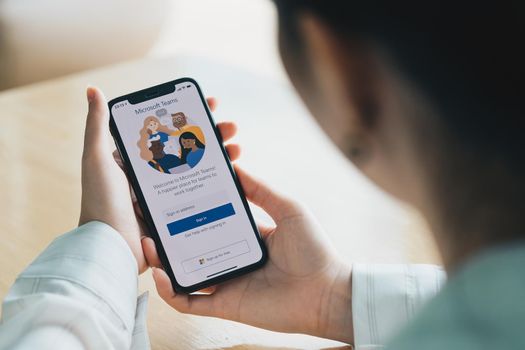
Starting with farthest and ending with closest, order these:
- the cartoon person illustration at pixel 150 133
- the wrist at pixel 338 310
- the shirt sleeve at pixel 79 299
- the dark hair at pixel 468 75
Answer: the cartoon person illustration at pixel 150 133
the wrist at pixel 338 310
the shirt sleeve at pixel 79 299
the dark hair at pixel 468 75

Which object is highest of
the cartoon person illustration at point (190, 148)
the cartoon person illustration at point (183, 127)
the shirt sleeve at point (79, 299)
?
the cartoon person illustration at point (183, 127)

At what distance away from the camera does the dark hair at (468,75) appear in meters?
0.32

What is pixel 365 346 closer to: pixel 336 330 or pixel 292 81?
pixel 336 330

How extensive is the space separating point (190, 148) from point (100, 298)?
221 mm

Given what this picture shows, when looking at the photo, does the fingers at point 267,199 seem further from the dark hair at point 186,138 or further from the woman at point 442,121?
the woman at point 442,121

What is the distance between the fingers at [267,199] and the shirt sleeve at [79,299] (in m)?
0.16

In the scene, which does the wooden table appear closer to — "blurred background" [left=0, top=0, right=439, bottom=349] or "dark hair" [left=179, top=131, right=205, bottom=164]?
"blurred background" [left=0, top=0, right=439, bottom=349]

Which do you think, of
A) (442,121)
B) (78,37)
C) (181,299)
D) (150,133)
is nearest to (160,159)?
(150,133)

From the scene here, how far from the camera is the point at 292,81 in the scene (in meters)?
0.45

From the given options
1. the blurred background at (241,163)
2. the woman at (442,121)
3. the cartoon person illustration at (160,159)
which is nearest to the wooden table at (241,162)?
the blurred background at (241,163)

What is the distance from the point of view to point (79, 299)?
23.6 inches

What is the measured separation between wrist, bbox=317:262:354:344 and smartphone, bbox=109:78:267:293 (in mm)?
89

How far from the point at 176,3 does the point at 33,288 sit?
1.89 metres

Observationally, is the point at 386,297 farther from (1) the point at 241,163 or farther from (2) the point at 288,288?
(1) the point at 241,163
